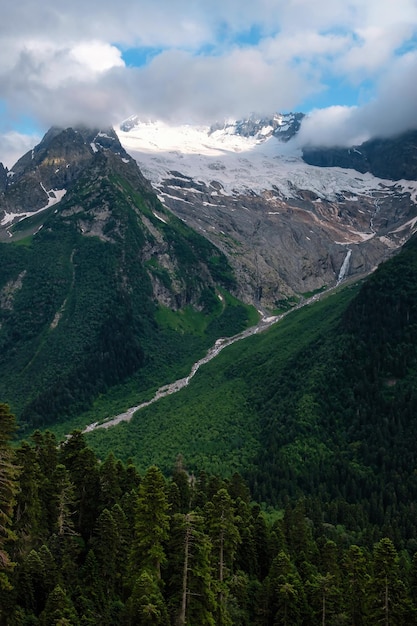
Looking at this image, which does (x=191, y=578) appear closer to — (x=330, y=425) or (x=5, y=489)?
(x=5, y=489)

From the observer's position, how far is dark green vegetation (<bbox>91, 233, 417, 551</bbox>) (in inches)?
5182

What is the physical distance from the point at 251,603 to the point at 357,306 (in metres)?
140

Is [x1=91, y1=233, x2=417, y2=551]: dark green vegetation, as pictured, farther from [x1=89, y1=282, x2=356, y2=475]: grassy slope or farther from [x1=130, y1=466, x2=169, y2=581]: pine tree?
[x1=130, y1=466, x2=169, y2=581]: pine tree

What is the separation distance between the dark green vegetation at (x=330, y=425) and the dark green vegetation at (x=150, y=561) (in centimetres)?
4482

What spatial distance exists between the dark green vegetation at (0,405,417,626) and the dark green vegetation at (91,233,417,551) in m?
44.8

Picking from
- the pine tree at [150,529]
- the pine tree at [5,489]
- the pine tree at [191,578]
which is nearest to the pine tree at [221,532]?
the pine tree at [150,529]

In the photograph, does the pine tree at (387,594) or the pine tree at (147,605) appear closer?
the pine tree at (147,605)

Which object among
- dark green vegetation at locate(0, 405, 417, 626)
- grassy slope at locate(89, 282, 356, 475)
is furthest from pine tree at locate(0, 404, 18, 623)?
grassy slope at locate(89, 282, 356, 475)

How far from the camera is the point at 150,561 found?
162ft

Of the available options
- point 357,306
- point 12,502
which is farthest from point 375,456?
point 12,502

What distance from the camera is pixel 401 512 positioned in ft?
389

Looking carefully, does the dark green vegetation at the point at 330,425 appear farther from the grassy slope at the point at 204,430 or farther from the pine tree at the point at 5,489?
the pine tree at the point at 5,489

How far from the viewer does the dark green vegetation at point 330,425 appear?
13162 centimetres

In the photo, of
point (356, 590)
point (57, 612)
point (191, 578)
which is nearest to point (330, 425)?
point (356, 590)
